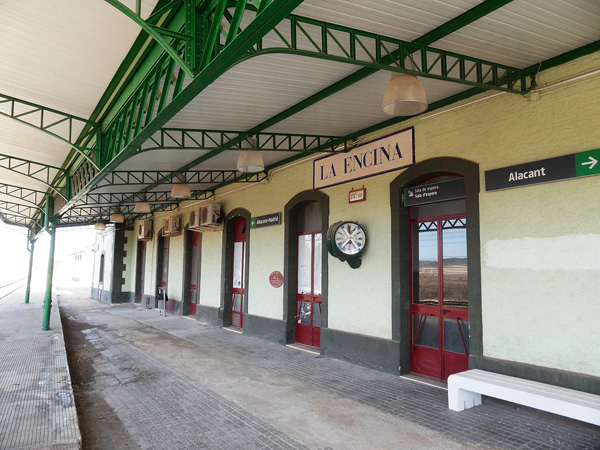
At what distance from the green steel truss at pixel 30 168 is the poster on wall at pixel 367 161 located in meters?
6.63

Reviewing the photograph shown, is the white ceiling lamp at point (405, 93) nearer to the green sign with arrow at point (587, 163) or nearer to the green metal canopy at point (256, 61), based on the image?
the green metal canopy at point (256, 61)

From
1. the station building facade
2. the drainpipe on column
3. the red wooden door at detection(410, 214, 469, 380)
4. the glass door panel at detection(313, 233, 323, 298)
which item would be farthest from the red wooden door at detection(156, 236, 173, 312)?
the red wooden door at detection(410, 214, 469, 380)

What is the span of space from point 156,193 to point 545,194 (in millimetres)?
12614

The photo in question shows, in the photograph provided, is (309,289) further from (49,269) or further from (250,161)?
(49,269)

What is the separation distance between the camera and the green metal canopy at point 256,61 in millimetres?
3830

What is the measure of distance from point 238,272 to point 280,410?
7.18 meters

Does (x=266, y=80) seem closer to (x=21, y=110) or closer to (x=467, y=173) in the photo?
(x=467, y=173)

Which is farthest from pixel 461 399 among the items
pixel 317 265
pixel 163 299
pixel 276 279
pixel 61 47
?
pixel 163 299

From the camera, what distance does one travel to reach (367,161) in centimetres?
757

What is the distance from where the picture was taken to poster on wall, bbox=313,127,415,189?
270 inches

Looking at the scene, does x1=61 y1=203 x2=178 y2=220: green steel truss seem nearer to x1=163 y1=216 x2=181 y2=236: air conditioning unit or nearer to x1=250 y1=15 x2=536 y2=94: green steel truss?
x1=163 y1=216 x2=181 y2=236: air conditioning unit

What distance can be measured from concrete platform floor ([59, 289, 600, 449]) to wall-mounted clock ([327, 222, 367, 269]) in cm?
194

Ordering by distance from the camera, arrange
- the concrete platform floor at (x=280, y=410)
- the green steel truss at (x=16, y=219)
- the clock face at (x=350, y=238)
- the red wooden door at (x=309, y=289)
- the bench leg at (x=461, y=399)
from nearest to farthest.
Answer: the concrete platform floor at (x=280, y=410) → the bench leg at (x=461, y=399) → the clock face at (x=350, y=238) → the red wooden door at (x=309, y=289) → the green steel truss at (x=16, y=219)

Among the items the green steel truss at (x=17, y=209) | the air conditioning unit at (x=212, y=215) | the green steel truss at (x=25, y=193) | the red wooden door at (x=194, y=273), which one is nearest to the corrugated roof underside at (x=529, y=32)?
the air conditioning unit at (x=212, y=215)
